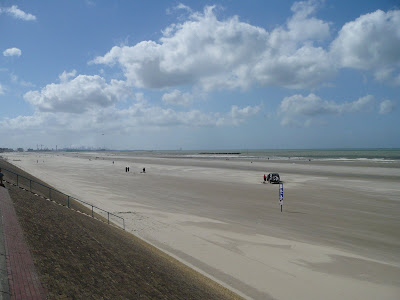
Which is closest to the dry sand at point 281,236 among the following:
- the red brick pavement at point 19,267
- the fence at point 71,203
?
the fence at point 71,203

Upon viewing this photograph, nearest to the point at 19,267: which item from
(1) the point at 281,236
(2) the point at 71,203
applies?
(1) the point at 281,236

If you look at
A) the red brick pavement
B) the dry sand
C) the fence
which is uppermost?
the red brick pavement

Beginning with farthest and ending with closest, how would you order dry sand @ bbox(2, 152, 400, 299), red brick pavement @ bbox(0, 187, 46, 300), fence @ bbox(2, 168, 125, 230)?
fence @ bbox(2, 168, 125, 230), dry sand @ bbox(2, 152, 400, 299), red brick pavement @ bbox(0, 187, 46, 300)

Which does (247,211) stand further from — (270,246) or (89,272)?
(89,272)

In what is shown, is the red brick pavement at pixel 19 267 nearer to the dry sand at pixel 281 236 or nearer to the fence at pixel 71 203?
the dry sand at pixel 281 236

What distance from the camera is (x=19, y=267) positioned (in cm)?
740

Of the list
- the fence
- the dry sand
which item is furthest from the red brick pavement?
the fence

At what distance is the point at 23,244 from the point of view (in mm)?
8875

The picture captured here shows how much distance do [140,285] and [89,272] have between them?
64.4 inches

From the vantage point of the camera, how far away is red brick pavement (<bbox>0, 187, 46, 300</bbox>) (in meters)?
6.53

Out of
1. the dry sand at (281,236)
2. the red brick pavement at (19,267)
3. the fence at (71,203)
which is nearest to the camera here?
the red brick pavement at (19,267)

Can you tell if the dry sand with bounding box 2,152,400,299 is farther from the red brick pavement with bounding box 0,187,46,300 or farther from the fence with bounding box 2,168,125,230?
the red brick pavement with bounding box 0,187,46,300

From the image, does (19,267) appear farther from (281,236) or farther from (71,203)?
(71,203)

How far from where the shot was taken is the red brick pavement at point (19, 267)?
653 cm
